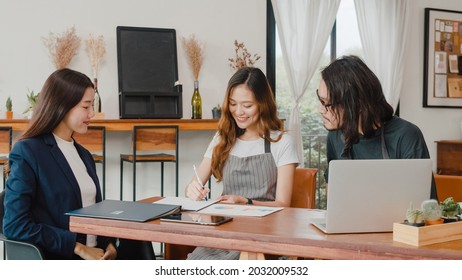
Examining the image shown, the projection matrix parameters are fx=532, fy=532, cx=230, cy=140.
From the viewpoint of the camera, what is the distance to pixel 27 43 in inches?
175

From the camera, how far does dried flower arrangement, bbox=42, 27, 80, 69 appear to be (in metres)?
4.45

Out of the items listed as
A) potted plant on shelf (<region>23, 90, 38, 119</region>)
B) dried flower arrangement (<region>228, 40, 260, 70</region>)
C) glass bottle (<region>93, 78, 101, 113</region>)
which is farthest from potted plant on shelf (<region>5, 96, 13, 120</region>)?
dried flower arrangement (<region>228, 40, 260, 70</region>)

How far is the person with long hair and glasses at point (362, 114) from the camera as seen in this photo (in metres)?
2.05

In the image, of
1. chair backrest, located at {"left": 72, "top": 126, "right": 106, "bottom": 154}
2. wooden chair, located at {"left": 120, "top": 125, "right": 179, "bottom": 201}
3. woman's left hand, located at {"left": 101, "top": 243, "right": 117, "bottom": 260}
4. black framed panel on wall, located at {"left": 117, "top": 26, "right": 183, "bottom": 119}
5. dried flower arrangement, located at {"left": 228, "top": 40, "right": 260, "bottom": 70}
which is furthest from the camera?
dried flower arrangement, located at {"left": 228, "top": 40, "right": 260, "bottom": 70}

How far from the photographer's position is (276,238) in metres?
1.51

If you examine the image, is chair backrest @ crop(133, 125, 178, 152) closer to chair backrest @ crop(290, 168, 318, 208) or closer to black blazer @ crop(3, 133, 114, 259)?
chair backrest @ crop(290, 168, 318, 208)

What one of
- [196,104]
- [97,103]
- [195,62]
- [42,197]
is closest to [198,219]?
[42,197]

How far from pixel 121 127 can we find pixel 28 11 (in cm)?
128

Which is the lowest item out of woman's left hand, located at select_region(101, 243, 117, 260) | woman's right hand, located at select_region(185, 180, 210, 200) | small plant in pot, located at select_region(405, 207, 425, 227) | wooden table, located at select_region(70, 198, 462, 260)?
woman's left hand, located at select_region(101, 243, 117, 260)

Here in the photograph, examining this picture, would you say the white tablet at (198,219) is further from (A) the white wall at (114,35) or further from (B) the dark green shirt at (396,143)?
(A) the white wall at (114,35)

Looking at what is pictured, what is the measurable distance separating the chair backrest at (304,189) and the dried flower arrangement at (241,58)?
2.62 m

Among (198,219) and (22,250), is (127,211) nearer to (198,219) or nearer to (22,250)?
(198,219)

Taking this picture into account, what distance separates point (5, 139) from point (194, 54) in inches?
69.5
